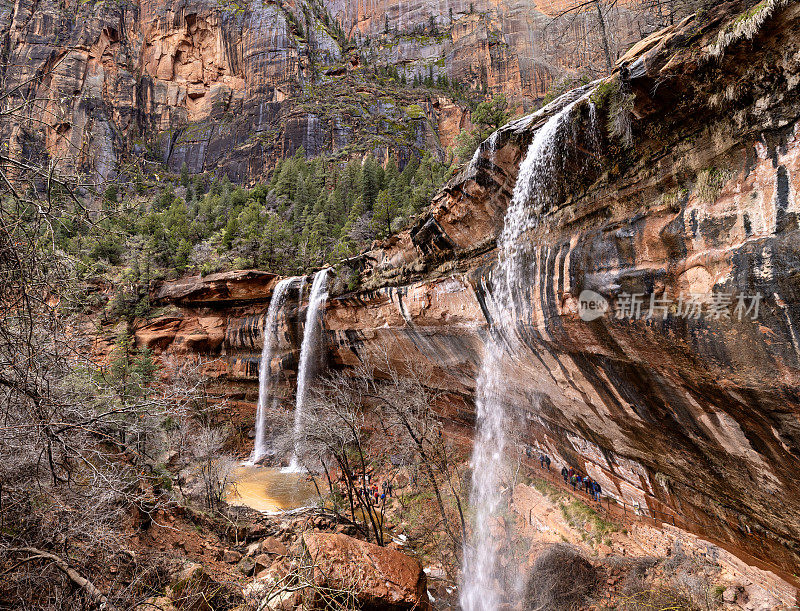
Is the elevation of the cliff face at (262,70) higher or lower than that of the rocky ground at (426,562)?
higher

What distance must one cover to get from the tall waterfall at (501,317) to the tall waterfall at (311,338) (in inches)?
381

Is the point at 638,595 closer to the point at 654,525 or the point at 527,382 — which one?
the point at 654,525

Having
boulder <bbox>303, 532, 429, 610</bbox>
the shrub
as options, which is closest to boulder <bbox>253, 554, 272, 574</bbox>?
boulder <bbox>303, 532, 429, 610</bbox>

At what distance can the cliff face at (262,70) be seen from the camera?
55.4 metres

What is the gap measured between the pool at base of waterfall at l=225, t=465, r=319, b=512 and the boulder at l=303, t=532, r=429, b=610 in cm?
770

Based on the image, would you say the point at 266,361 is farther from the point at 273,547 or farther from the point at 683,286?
the point at 683,286

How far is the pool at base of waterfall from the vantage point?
1465cm

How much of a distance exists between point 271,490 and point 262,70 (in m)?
67.4

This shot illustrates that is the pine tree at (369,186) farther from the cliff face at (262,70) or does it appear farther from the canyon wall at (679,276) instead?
the canyon wall at (679,276)

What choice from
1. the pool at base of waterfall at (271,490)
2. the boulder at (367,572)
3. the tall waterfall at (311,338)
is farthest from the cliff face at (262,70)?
the boulder at (367,572)

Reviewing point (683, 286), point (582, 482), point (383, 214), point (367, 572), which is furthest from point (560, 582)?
point (383, 214)

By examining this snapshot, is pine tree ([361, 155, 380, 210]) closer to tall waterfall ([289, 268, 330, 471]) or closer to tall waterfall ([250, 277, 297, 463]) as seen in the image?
tall waterfall ([250, 277, 297, 463])

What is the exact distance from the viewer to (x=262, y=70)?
6275 cm

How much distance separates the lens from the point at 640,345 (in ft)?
22.4
